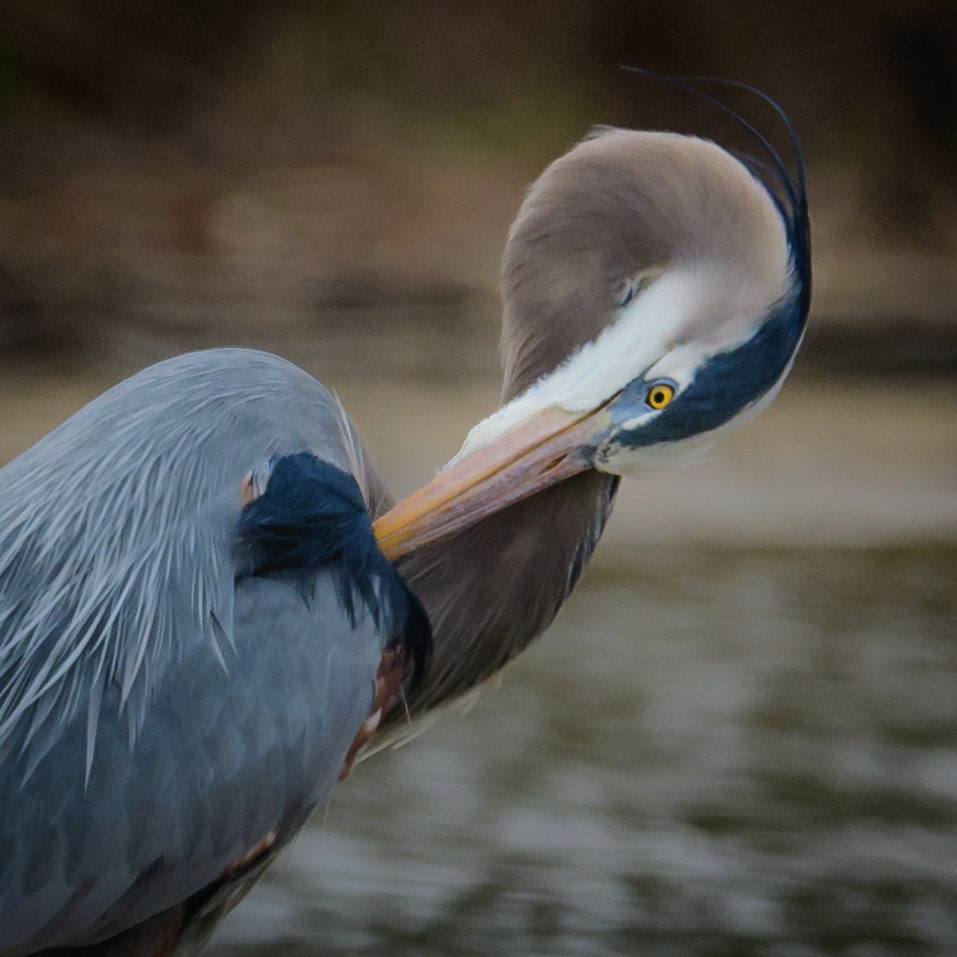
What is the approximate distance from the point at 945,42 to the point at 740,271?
21.0ft

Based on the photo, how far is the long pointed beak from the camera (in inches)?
Result: 68.9

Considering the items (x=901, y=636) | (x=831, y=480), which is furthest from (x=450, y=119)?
(x=901, y=636)

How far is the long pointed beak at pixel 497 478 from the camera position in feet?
5.74

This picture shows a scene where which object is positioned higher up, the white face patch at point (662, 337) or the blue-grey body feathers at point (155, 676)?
the white face patch at point (662, 337)

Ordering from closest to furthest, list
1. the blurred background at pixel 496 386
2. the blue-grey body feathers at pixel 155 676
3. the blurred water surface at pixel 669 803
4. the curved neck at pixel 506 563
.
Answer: the blue-grey body feathers at pixel 155 676
the curved neck at pixel 506 563
the blurred water surface at pixel 669 803
the blurred background at pixel 496 386

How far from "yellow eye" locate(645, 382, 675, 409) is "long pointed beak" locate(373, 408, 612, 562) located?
0.18 ft

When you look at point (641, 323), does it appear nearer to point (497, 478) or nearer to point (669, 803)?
point (497, 478)

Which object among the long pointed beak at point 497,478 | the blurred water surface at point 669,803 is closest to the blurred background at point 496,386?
the blurred water surface at point 669,803

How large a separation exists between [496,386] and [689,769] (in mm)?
2668

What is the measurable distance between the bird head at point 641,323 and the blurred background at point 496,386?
1.22 m

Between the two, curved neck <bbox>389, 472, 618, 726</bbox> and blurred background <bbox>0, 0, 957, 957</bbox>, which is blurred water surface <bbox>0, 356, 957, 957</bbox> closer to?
blurred background <bbox>0, 0, 957, 957</bbox>

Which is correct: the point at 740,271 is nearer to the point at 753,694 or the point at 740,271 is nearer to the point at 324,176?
the point at 753,694

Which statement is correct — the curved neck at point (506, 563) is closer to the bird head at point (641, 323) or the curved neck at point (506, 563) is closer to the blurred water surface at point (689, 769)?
the bird head at point (641, 323)

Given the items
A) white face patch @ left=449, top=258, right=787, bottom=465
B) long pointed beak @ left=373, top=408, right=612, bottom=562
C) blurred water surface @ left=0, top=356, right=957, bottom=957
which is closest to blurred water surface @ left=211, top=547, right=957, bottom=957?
blurred water surface @ left=0, top=356, right=957, bottom=957
